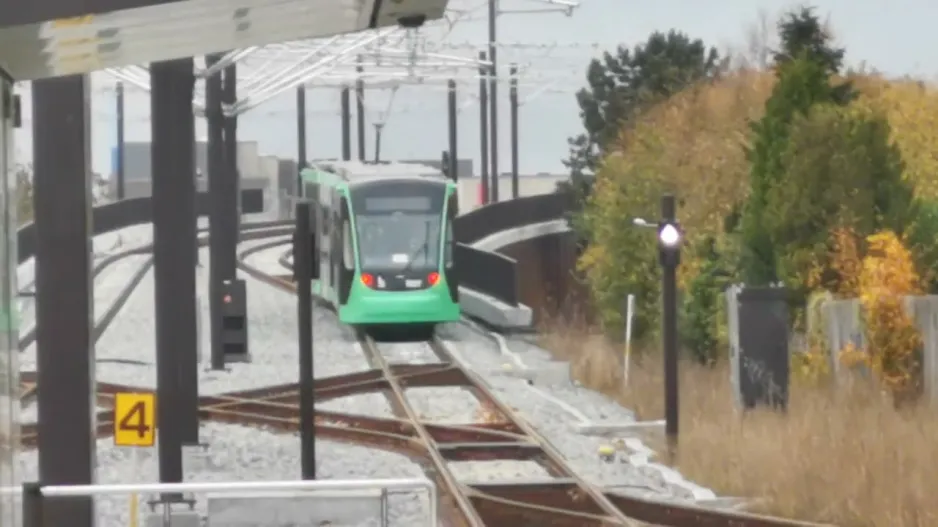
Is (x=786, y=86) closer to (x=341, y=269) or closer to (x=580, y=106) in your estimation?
(x=341, y=269)

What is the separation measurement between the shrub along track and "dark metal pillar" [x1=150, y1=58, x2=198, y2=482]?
0.88 metres

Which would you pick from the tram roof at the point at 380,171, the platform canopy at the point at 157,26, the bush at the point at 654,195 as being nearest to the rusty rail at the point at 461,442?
the tram roof at the point at 380,171

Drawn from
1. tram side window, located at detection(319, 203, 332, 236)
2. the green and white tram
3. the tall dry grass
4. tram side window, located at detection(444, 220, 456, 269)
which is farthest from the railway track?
tram side window, located at detection(319, 203, 332, 236)

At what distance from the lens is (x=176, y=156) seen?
14.6 m

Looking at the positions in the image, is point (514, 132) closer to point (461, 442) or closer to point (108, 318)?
point (108, 318)

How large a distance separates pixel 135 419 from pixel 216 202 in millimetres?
A: 15893

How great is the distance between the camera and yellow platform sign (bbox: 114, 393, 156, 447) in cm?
1109

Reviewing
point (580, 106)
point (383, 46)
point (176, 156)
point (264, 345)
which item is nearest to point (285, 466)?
point (176, 156)

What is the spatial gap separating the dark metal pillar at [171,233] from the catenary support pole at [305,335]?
0.85 m

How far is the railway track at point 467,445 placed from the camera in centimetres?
1427

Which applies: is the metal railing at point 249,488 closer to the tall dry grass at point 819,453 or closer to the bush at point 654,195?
the tall dry grass at point 819,453

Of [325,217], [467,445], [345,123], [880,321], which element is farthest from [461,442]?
[345,123]

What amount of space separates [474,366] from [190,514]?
59.3 feet

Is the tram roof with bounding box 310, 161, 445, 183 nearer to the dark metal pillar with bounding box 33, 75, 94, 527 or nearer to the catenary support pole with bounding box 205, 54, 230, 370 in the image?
the catenary support pole with bounding box 205, 54, 230, 370
